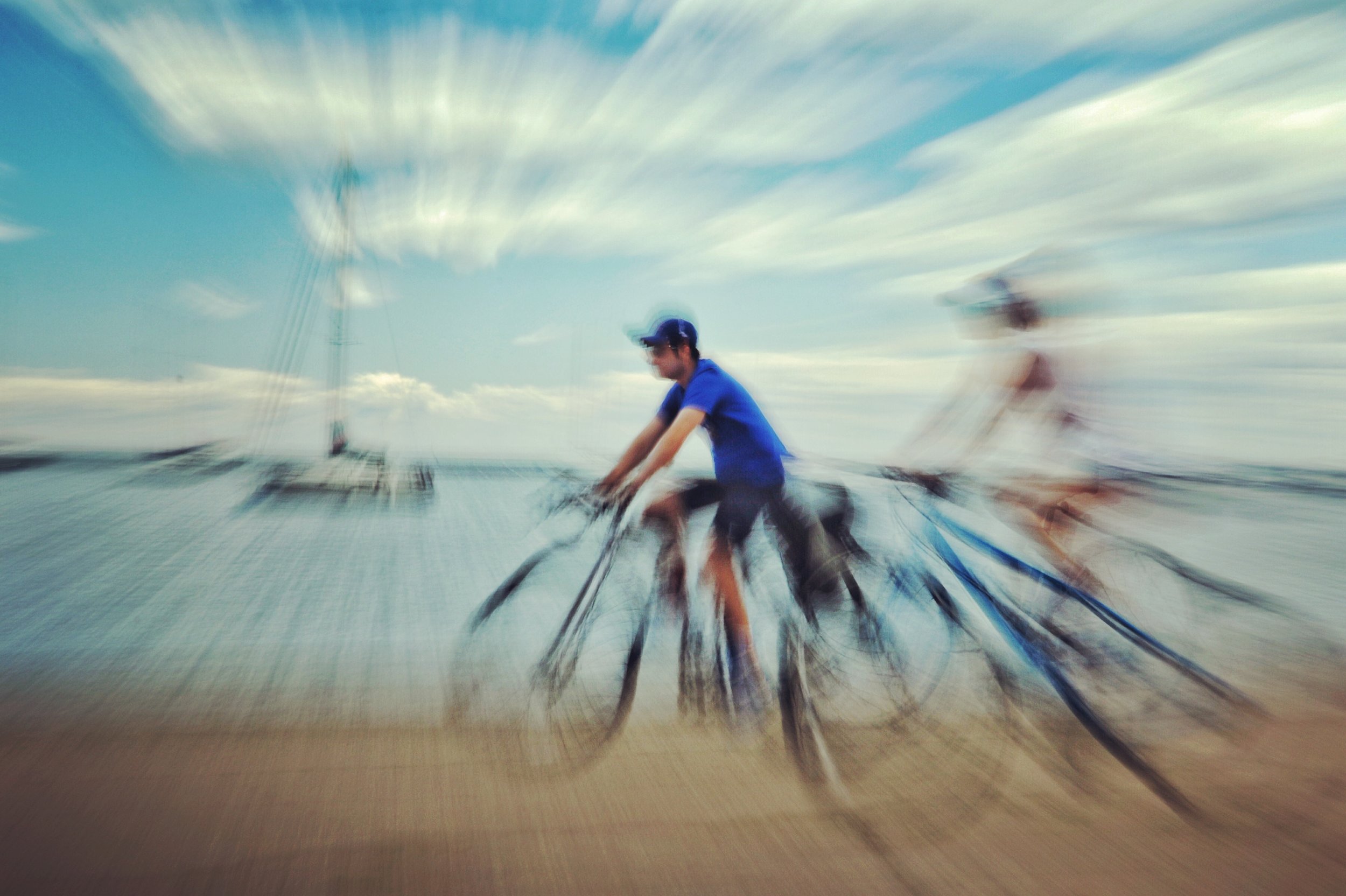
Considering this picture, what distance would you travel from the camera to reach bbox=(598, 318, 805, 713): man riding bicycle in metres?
3.36

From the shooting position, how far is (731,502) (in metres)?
3.44

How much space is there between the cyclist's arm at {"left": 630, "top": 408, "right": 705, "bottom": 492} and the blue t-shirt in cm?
9

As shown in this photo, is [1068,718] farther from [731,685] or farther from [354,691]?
[354,691]

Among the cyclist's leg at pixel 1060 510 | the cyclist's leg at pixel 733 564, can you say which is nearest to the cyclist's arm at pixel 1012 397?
the cyclist's leg at pixel 1060 510

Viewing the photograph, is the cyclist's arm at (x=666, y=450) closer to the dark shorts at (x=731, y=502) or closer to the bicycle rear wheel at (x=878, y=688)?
the dark shorts at (x=731, y=502)

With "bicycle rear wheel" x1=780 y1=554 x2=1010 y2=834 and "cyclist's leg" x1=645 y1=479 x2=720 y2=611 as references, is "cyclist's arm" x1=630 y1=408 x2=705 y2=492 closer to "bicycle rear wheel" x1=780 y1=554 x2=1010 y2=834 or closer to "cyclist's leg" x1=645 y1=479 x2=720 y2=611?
"cyclist's leg" x1=645 y1=479 x2=720 y2=611

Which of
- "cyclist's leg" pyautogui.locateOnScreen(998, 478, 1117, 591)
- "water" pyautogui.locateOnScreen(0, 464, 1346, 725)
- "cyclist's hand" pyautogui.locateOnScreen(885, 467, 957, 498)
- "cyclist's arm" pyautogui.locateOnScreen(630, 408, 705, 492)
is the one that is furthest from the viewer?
"water" pyautogui.locateOnScreen(0, 464, 1346, 725)

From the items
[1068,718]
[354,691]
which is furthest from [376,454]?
[1068,718]

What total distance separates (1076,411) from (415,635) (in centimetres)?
400

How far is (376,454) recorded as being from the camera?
15.0 m

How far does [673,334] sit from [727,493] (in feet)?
2.34

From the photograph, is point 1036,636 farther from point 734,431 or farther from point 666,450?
point 666,450

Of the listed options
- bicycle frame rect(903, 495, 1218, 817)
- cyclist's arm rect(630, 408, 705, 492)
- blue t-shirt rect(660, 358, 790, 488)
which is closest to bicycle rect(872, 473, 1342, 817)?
bicycle frame rect(903, 495, 1218, 817)

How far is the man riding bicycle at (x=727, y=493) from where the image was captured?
11.0 feet
